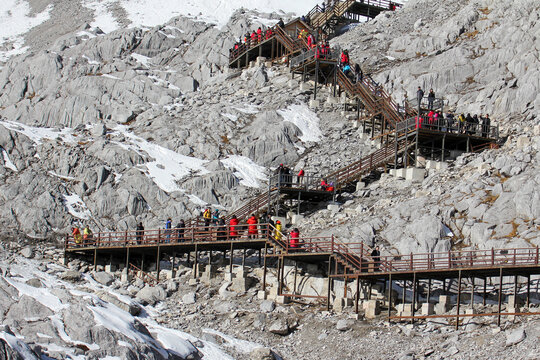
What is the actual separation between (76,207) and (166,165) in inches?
274

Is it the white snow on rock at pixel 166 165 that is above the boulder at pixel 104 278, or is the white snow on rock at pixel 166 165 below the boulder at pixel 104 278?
above

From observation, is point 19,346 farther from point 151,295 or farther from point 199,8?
point 199,8

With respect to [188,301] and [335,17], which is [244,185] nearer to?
[188,301]

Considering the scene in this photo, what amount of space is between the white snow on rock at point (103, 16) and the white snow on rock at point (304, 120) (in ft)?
102

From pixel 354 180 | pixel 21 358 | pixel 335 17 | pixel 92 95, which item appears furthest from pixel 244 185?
pixel 335 17

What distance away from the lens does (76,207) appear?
152 feet

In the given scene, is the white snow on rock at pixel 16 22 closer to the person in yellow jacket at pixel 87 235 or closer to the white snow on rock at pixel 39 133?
the white snow on rock at pixel 39 133

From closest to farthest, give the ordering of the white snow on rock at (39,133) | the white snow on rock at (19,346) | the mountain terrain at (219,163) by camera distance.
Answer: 1. the white snow on rock at (19,346)
2. the mountain terrain at (219,163)
3. the white snow on rock at (39,133)

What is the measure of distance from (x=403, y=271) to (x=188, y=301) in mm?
10360

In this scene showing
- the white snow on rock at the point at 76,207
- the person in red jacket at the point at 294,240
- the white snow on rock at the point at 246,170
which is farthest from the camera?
the white snow on rock at the point at 246,170

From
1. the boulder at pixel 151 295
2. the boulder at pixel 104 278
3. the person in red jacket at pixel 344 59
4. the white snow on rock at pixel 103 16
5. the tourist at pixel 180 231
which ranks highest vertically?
the white snow on rock at pixel 103 16

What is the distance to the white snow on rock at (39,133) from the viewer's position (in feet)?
172

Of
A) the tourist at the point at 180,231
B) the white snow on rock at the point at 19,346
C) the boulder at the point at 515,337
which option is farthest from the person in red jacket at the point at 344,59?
the white snow on rock at the point at 19,346

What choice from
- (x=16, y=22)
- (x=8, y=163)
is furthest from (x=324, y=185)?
(x=16, y=22)
